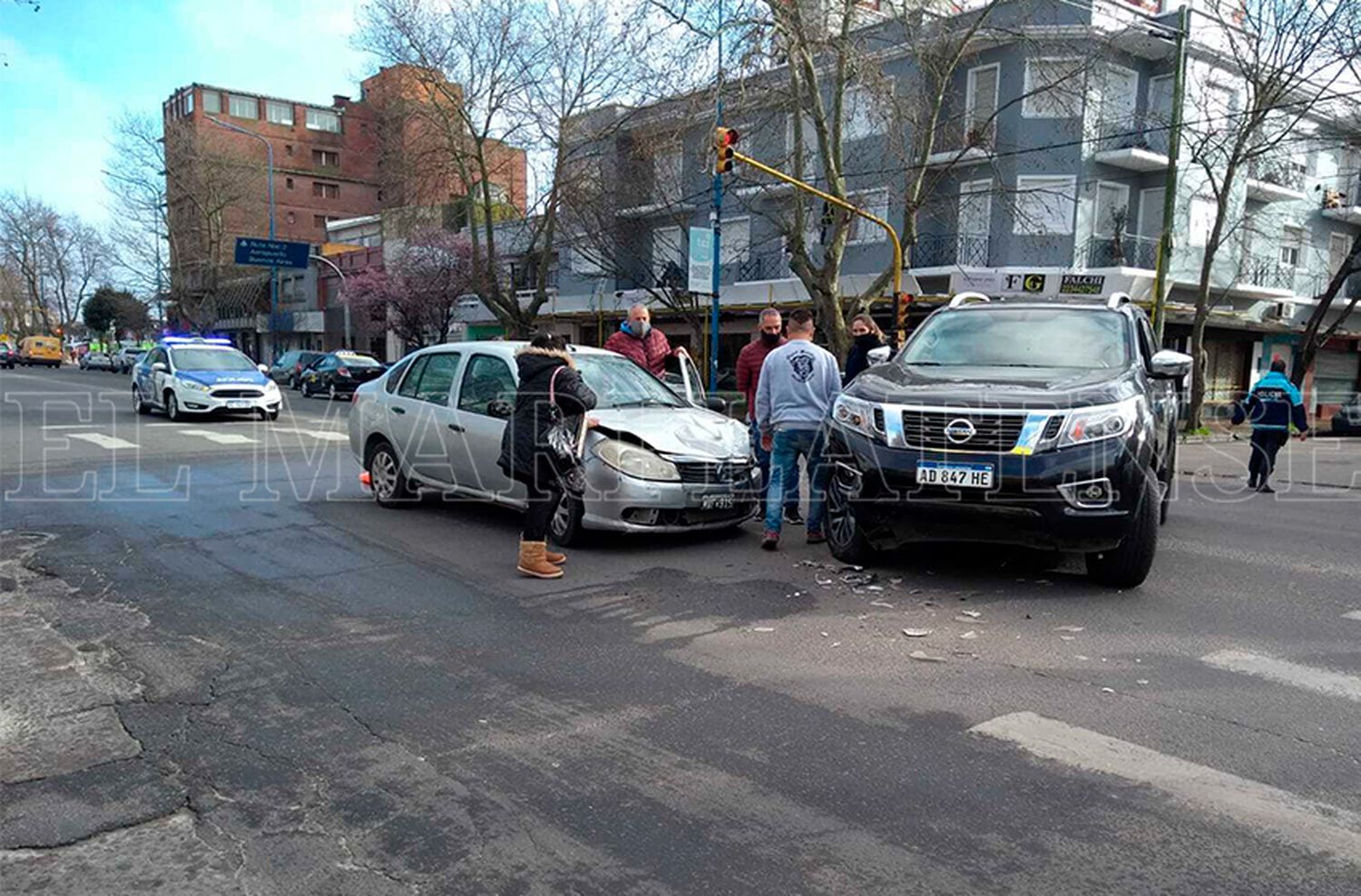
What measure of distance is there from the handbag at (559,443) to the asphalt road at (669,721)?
0.77m

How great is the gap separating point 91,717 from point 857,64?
62.6ft

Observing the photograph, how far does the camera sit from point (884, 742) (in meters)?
3.87

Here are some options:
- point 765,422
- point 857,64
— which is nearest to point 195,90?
point 857,64

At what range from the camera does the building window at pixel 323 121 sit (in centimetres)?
8188

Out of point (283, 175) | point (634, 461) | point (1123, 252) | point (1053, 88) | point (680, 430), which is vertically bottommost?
point (634, 461)

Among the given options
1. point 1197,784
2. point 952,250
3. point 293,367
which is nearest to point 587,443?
point 1197,784

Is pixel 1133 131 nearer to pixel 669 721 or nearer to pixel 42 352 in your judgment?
pixel 669 721

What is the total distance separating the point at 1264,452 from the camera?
11969 millimetres

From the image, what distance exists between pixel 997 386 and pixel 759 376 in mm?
2886

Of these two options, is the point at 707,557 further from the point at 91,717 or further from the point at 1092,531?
the point at 91,717

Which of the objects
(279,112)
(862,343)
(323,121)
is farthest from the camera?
(323,121)

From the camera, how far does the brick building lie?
107 ft

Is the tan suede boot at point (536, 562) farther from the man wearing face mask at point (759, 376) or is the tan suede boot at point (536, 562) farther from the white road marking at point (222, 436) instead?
the white road marking at point (222, 436)

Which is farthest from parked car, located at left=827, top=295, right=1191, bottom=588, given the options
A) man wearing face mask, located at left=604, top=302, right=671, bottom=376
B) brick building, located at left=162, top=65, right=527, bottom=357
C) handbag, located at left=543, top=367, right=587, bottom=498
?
brick building, located at left=162, top=65, right=527, bottom=357
